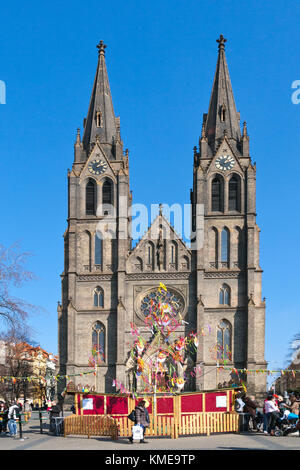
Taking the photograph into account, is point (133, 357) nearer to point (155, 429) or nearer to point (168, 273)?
point (168, 273)

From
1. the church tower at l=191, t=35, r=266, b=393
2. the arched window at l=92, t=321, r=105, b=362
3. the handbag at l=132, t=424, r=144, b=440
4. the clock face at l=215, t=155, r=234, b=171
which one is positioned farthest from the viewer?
the clock face at l=215, t=155, r=234, b=171

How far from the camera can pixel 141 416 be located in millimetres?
23672

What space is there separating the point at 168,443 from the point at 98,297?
38.5 meters

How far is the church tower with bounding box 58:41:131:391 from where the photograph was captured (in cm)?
5962

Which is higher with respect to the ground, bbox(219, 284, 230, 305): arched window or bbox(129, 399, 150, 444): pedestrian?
Answer: bbox(219, 284, 230, 305): arched window

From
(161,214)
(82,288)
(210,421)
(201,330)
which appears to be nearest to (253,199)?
(161,214)

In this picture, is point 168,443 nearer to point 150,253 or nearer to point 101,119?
point 150,253

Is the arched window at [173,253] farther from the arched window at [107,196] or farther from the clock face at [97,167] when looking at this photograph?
the clock face at [97,167]

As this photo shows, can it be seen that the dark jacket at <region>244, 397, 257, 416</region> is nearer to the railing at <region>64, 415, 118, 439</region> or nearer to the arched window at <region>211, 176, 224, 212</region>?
the railing at <region>64, 415, 118, 439</region>

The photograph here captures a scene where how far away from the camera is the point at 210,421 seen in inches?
1038

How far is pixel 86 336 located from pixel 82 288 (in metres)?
4.06

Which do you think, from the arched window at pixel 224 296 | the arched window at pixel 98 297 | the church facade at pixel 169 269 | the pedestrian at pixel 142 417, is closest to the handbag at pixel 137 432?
the pedestrian at pixel 142 417

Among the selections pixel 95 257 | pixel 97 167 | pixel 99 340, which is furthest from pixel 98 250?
pixel 99 340

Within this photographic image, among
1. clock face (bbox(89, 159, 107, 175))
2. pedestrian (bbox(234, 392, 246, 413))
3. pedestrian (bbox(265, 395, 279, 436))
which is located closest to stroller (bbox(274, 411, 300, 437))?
pedestrian (bbox(265, 395, 279, 436))
